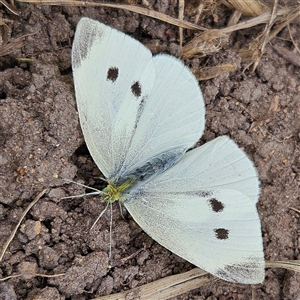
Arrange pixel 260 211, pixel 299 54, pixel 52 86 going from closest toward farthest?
pixel 52 86 → pixel 260 211 → pixel 299 54

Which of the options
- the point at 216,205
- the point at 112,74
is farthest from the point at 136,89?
the point at 216,205

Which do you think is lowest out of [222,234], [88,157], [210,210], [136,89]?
[222,234]

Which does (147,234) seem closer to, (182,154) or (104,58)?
(182,154)

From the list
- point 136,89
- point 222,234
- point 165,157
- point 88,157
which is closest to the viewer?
point 222,234

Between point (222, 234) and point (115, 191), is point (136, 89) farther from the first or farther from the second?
point (222, 234)

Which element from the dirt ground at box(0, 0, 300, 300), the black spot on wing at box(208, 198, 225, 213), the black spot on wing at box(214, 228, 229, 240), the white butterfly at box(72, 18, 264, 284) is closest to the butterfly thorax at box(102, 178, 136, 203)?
the white butterfly at box(72, 18, 264, 284)

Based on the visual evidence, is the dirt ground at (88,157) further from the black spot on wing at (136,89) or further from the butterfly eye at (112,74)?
the black spot on wing at (136,89)

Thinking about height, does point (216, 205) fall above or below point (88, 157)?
below

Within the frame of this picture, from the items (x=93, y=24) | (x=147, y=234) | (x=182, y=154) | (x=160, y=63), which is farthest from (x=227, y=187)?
(x=93, y=24)
